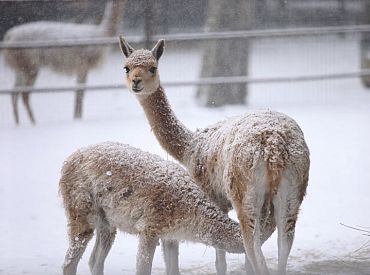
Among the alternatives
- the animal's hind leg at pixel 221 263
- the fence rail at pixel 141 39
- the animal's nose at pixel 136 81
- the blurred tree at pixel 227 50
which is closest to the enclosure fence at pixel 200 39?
the fence rail at pixel 141 39

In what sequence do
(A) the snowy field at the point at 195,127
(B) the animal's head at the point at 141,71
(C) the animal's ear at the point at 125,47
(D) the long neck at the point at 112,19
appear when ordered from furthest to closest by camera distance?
(D) the long neck at the point at 112,19 → (A) the snowy field at the point at 195,127 → (C) the animal's ear at the point at 125,47 → (B) the animal's head at the point at 141,71

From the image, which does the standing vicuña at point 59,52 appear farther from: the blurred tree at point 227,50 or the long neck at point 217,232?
the long neck at point 217,232

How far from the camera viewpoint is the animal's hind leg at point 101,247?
498 cm

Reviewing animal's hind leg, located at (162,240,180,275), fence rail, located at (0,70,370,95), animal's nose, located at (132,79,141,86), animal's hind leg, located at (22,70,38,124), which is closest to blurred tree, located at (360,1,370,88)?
fence rail, located at (0,70,370,95)

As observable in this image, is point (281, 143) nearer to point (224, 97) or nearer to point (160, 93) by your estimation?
point (160, 93)

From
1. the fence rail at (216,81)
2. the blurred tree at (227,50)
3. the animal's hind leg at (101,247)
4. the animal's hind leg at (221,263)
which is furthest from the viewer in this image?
the blurred tree at (227,50)

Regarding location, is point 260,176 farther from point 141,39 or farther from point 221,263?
point 141,39

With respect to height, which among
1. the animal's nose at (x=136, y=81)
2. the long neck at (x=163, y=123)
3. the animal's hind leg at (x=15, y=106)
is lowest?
the long neck at (x=163, y=123)

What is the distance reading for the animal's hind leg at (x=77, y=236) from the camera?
15.5 feet

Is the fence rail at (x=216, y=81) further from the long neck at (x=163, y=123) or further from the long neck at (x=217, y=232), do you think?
the long neck at (x=217, y=232)

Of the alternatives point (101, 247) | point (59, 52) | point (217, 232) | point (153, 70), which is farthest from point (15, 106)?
point (217, 232)

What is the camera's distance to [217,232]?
452cm

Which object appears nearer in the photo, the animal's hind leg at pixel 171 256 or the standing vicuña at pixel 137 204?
the standing vicuña at pixel 137 204

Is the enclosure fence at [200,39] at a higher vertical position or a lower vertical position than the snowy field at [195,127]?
higher
